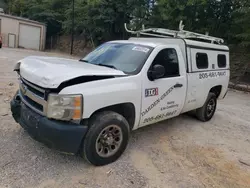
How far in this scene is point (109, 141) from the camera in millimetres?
3377

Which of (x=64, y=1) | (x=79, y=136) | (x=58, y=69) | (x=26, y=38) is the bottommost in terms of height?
(x=79, y=136)

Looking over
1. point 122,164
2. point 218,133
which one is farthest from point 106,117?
point 218,133

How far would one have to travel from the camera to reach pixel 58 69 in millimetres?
3057

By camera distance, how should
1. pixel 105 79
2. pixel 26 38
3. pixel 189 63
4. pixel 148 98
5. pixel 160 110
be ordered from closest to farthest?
1. pixel 105 79
2. pixel 148 98
3. pixel 160 110
4. pixel 189 63
5. pixel 26 38

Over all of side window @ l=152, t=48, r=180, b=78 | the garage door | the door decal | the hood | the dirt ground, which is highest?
the garage door

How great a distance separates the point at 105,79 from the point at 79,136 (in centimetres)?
80

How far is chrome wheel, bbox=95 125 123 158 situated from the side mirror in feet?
3.14

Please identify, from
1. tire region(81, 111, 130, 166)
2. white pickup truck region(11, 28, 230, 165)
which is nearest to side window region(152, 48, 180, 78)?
white pickup truck region(11, 28, 230, 165)

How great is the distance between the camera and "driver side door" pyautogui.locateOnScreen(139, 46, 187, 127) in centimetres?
378

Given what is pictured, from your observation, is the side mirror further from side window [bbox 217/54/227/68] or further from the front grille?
side window [bbox 217/54/227/68]

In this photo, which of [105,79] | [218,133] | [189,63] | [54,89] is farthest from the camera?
[218,133]

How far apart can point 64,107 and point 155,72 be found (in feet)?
4.94

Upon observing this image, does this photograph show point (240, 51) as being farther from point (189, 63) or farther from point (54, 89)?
point (54, 89)

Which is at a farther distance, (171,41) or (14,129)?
(171,41)
